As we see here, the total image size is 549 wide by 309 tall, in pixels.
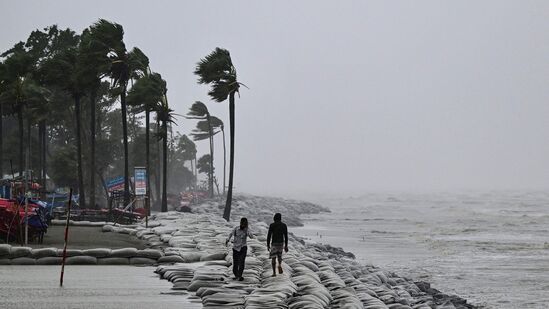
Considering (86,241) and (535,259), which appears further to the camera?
(535,259)

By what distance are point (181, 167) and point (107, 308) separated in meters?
115

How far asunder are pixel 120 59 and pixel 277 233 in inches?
1109

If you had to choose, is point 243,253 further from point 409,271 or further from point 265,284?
point 409,271

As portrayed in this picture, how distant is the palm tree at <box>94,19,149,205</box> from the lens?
4281cm

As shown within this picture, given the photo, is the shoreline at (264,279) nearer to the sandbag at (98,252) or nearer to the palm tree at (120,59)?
the sandbag at (98,252)

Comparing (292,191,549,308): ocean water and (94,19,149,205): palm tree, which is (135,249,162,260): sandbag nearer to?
(292,191,549,308): ocean water

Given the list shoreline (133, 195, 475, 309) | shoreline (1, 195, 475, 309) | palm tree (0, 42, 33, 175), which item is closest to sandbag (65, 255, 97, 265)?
shoreline (1, 195, 475, 309)

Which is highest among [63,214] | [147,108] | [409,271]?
[147,108]

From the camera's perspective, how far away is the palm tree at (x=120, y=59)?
42812mm

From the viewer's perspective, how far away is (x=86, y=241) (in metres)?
24.9

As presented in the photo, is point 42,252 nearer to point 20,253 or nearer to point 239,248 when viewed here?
point 20,253

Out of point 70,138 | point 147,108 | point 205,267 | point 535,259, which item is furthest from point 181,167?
point 205,267

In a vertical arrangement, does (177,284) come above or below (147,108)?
below

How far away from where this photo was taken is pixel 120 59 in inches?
1716
